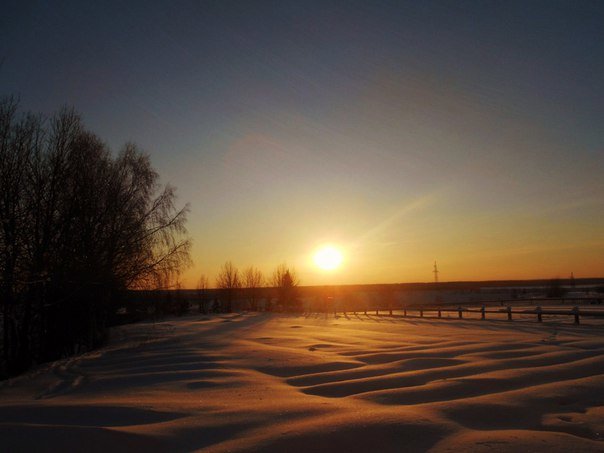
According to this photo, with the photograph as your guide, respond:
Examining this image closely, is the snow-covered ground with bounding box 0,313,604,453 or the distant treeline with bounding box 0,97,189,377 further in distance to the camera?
the distant treeline with bounding box 0,97,189,377

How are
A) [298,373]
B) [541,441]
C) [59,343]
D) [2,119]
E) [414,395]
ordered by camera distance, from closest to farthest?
[541,441]
[414,395]
[298,373]
[2,119]
[59,343]

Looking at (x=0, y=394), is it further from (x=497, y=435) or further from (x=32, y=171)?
(x=32, y=171)

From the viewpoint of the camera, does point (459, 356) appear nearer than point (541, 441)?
No

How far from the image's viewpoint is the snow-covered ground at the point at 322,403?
466 centimetres

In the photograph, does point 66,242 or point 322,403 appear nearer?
point 322,403

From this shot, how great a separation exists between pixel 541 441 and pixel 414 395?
2.19 metres

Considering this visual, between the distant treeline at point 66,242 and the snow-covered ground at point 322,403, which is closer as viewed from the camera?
the snow-covered ground at point 322,403

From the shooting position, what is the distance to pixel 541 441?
4520 millimetres

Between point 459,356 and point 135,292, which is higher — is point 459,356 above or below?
below

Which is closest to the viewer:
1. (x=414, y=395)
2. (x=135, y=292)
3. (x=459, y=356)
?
(x=414, y=395)

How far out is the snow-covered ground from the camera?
466 centimetres

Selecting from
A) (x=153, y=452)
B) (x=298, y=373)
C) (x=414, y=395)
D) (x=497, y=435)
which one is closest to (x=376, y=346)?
(x=298, y=373)

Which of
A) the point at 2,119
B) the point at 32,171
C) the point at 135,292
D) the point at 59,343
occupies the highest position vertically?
the point at 2,119

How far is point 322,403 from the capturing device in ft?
20.5
